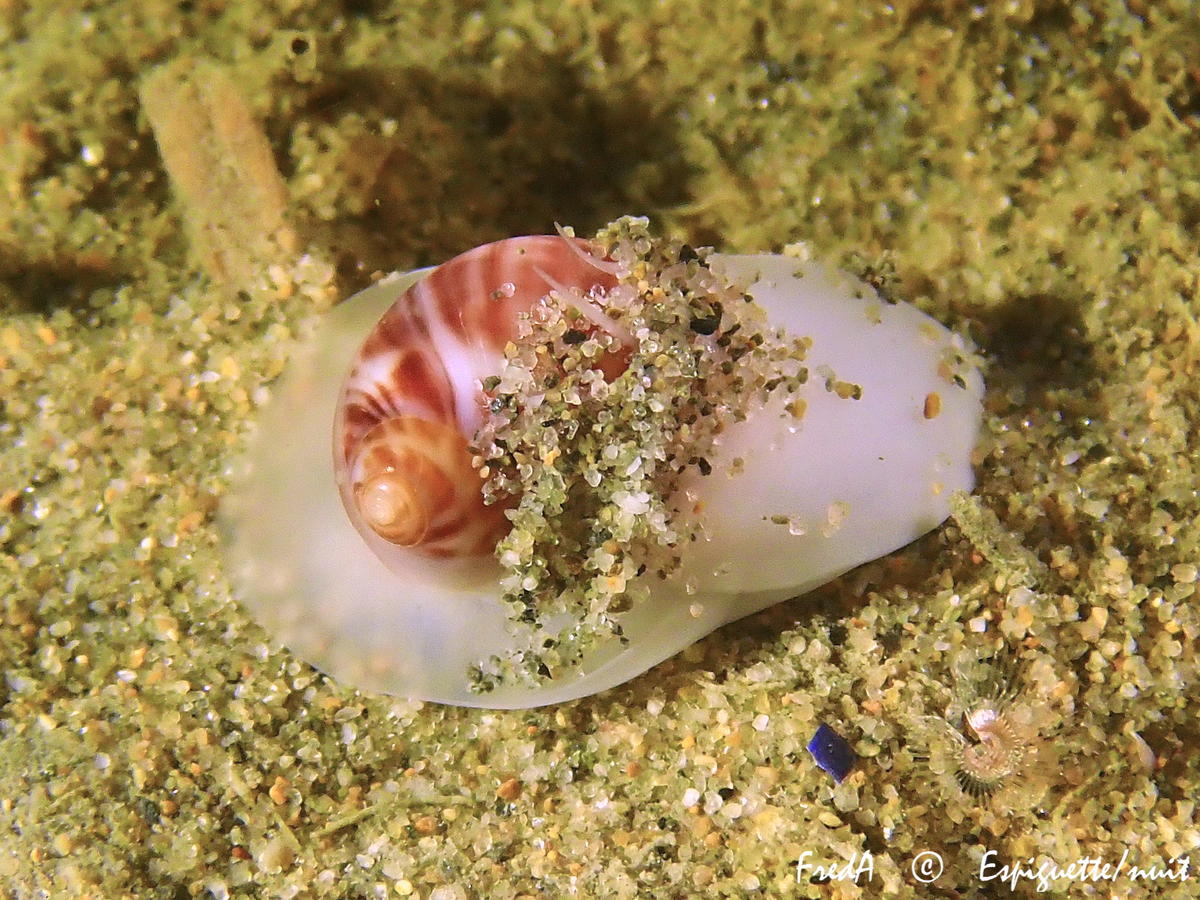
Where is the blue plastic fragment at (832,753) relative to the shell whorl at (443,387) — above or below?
below

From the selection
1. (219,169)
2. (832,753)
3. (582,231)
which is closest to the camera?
(832,753)

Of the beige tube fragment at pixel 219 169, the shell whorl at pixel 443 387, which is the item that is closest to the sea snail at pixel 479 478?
the shell whorl at pixel 443 387

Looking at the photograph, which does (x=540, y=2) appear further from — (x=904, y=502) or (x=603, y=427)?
(x=904, y=502)

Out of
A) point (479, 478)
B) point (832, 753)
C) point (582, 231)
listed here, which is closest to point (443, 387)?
point (479, 478)

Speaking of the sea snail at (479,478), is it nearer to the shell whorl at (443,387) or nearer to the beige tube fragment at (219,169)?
the shell whorl at (443,387)

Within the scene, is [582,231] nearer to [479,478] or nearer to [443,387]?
[443,387]

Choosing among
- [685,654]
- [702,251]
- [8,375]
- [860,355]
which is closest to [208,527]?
[8,375]

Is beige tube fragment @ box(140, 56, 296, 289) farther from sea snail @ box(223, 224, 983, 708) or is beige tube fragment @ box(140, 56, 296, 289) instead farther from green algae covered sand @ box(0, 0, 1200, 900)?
sea snail @ box(223, 224, 983, 708)
